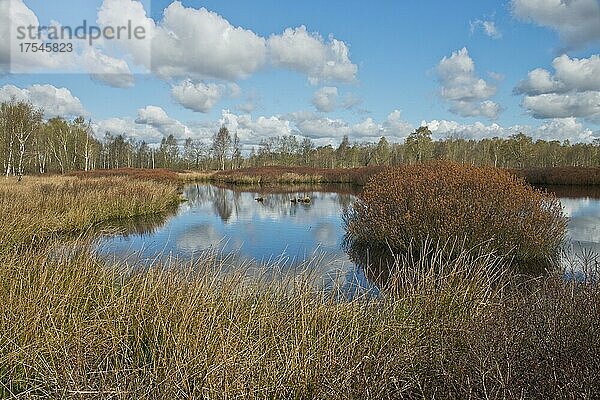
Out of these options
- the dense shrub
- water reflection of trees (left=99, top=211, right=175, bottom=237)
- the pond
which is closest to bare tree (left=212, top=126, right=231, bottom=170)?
the pond

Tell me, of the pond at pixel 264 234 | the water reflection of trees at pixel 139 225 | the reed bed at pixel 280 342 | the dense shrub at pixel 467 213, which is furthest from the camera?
the water reflection of trees at pixel 139 225

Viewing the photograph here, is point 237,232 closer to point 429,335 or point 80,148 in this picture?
point 429,335

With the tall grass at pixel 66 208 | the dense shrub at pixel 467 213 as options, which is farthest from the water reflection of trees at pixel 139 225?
the dense shrub at pixel 467 213

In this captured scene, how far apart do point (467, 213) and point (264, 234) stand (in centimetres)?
622

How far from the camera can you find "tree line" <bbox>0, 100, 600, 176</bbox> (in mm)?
52531

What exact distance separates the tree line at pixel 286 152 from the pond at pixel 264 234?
35.9 m

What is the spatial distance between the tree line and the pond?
35899 mm

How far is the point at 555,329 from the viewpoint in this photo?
125 inches

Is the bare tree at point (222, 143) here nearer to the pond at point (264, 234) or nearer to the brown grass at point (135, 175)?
the brown grass at point (135, 175)

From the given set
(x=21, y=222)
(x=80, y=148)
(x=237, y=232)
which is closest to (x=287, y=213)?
(x=237, y=232)

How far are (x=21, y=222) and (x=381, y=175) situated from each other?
9.37 m

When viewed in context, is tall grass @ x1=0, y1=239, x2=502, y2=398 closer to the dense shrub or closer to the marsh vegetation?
the marsh vegetation

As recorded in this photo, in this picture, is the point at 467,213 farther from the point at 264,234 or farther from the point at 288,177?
the point at 288,177

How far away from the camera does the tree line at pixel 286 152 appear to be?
52.5m
